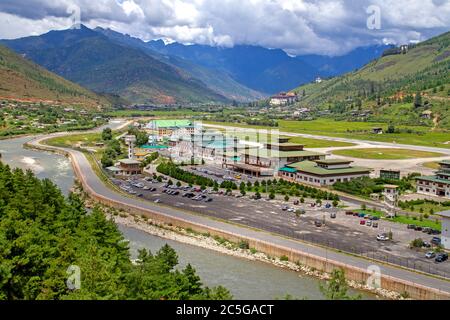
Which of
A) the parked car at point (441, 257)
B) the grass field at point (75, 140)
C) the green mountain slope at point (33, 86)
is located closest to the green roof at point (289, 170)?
the parked car at point (441, 257)

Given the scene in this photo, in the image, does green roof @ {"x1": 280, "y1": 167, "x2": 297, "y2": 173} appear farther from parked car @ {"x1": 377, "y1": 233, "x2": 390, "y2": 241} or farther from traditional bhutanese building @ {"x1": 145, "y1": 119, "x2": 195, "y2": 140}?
traditional bhutanese building @ {"x1": 145, "y1": 119, "x2": 195, "y2": 140}

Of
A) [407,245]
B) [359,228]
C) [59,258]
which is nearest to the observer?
[59,258]

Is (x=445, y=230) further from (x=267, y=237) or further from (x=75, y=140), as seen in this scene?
(x=75, y=140)

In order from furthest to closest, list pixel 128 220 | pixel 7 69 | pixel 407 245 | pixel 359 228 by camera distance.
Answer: pixel 7 69 < pixel 128 220 < pixel 359 228 < pixel 407 245

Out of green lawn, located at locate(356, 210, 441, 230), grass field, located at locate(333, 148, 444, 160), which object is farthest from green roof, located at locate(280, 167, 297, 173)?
grass field, located at locate(333, 148, 444, 160)
